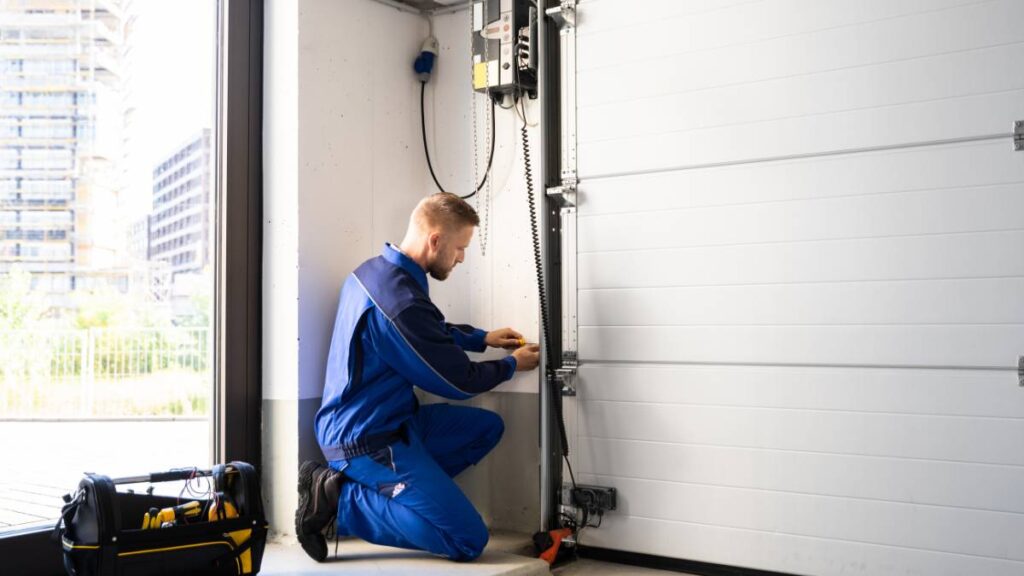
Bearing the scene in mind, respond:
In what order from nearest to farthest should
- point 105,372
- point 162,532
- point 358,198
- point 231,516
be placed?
point 162,532 < point 231,516 < point 105,372 < point 358,198

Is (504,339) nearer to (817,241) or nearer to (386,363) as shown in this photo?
(386,363)

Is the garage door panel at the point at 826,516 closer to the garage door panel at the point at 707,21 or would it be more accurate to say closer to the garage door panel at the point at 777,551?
the garage door panel at the point at 777,551

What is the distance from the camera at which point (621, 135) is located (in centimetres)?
392

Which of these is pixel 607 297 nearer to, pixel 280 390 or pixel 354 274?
pixel 354 274

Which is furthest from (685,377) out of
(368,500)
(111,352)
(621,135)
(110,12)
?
(110,12)

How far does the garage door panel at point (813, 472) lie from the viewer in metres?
3.15

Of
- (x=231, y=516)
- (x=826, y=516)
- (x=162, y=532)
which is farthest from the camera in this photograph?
(x=826, y=516)

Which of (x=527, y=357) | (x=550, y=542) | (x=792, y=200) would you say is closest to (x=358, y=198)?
(x=527, y=357)

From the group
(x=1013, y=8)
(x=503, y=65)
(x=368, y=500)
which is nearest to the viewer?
(x=1013, y=8)

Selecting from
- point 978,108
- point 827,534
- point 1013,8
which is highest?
point 1013,8

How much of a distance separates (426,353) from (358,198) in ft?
3.44

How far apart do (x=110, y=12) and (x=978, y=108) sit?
133 inches

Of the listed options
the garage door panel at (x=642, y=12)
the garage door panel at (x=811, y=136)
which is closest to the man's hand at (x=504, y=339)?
the garage door panel at (x=811, y=136)

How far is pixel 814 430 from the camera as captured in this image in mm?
3451
